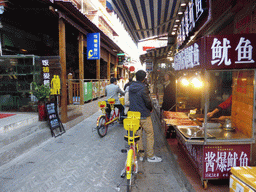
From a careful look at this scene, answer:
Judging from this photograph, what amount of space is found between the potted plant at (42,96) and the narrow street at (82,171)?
4.30ft

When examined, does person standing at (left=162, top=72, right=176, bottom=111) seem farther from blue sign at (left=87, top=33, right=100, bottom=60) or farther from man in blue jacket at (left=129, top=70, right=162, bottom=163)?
blue sign at (left=87, top=33, right=100, bottom=60)

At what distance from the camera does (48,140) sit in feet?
22.3

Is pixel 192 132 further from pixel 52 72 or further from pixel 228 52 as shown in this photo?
pixel 52 72

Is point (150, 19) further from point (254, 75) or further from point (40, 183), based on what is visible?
point (40, 183)

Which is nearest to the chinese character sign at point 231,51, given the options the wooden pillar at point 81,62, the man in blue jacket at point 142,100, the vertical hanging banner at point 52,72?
the man in blue jacket at point 142,100

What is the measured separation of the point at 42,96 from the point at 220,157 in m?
6.04

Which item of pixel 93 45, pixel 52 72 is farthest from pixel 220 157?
pixel 93 45

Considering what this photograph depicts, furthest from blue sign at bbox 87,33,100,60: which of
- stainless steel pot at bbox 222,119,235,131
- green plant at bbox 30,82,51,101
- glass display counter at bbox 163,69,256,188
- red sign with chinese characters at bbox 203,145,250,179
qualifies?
red sign with chinese characters at bbox 203,145,250,179

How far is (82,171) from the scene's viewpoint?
14.7 ft

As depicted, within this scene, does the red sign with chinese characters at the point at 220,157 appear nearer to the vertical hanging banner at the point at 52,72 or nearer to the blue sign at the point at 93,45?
the vertical hanging banner at the point at 52,72

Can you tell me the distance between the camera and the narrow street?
3.82m

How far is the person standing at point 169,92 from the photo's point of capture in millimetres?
6695

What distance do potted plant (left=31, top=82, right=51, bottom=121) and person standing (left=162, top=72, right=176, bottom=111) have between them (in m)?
4.26

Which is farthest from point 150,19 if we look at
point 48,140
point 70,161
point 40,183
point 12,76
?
point 40,183
